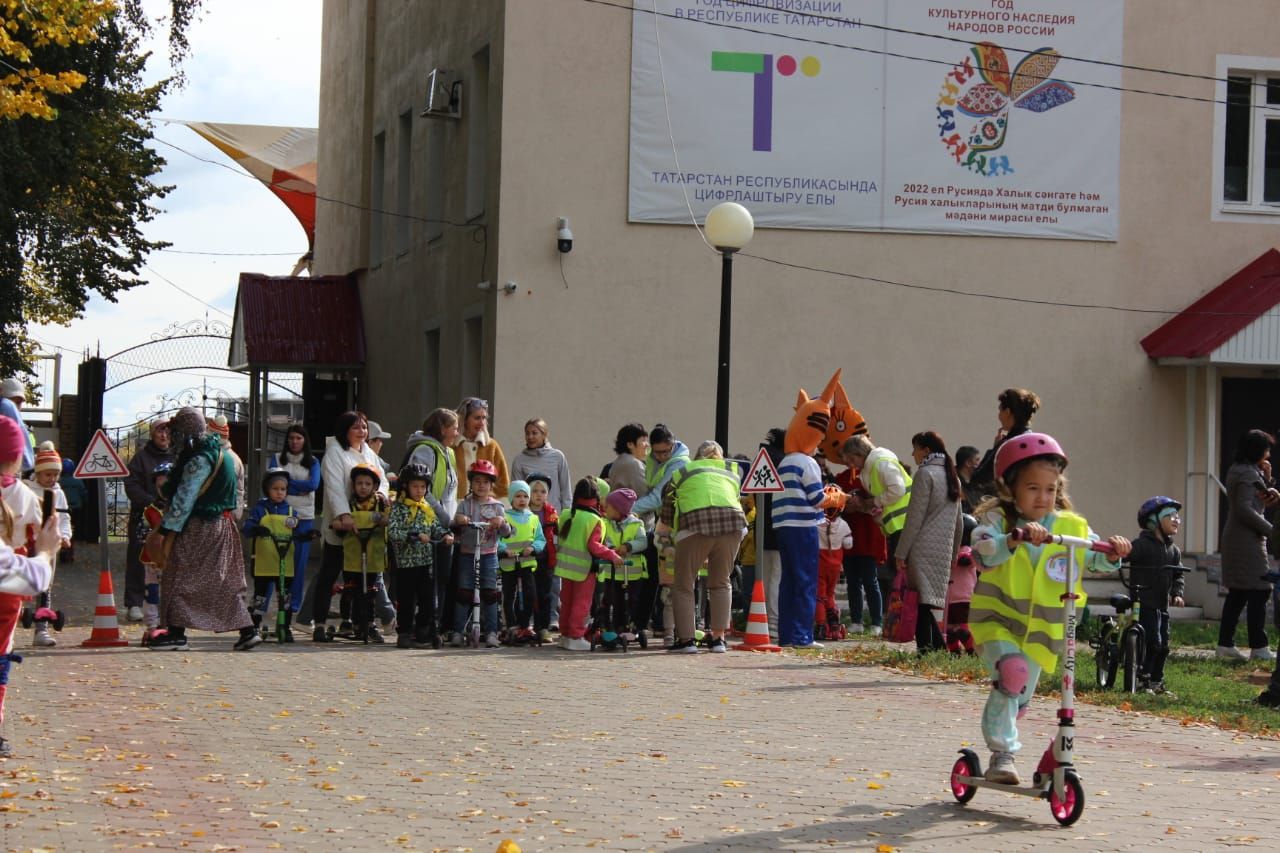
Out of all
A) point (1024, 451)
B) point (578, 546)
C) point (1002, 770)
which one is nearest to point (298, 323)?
point (578, 546)

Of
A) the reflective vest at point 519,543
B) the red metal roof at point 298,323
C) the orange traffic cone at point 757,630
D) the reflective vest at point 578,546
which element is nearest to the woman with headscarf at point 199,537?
the reflective vest at point 519,543

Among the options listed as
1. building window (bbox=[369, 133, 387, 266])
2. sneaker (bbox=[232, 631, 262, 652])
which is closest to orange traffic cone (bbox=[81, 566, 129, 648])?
sneaker (bbox=[232, 631, 262, 652])

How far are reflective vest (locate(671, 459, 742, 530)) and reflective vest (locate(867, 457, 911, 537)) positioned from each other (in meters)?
1.53

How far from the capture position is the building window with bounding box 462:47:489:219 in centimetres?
2369

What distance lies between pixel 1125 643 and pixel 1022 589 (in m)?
4.94

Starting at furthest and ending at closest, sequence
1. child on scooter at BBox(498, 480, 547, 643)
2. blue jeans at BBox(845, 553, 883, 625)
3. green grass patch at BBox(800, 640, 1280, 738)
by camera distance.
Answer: blue jeans at BBox(845, 553, 883, 625)
child on scooter at BBox(498, 480, 547, 643)
green grass patch at BBox(800, 640, 1280, 738)

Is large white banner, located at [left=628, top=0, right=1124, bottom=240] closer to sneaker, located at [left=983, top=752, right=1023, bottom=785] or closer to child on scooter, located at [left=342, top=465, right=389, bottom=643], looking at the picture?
child on scooter, located at [left=342, top=465, right=389, bottom=643]

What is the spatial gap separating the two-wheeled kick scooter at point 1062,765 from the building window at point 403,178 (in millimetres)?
21268

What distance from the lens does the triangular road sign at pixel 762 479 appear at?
50.0 feet

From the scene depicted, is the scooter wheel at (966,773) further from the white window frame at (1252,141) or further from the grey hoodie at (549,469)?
the white window frame at (1252,141)

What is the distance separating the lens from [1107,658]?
41.3 feet

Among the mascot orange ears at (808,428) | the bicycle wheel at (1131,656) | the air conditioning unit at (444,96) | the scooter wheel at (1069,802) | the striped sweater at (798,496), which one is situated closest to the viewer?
the scooter wheel at (1069,802)

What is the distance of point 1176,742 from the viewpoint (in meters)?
10.3

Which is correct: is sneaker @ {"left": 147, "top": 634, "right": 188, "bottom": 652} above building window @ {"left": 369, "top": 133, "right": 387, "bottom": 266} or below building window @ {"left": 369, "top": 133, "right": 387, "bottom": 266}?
below
